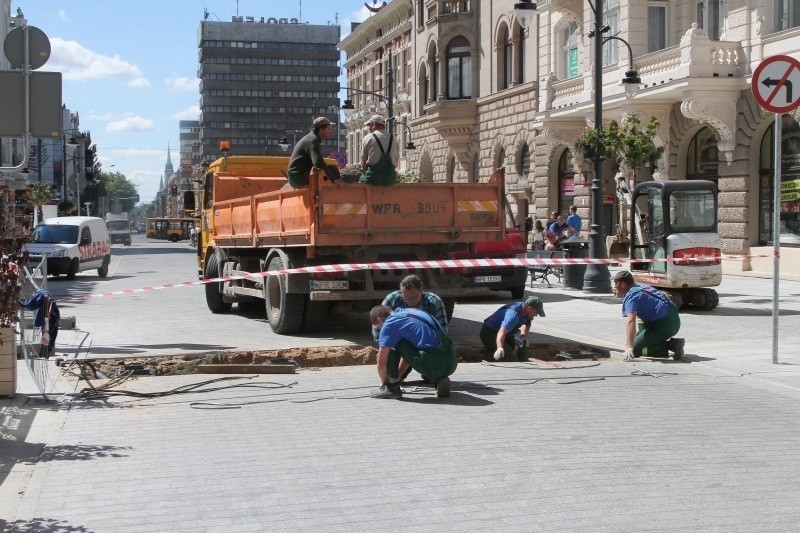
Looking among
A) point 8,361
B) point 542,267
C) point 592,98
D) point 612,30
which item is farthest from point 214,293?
point 612,30

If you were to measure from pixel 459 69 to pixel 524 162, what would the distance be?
6.85 meters

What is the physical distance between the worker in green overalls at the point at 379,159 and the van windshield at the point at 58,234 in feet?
69.4

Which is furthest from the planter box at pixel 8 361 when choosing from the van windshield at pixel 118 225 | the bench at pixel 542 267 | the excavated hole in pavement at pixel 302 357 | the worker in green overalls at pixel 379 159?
the van windshield at pixel 118 225

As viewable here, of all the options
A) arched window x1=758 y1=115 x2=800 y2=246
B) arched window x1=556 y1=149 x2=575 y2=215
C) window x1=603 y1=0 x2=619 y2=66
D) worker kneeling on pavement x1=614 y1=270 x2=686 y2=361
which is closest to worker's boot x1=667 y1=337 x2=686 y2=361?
worker kneeling on pavement x1=614 y1=270 x2=686 y2=361

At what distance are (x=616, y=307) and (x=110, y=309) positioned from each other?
29.8ft

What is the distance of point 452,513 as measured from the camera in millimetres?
5445

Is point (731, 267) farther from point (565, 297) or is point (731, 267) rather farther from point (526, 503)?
point (526, 503)

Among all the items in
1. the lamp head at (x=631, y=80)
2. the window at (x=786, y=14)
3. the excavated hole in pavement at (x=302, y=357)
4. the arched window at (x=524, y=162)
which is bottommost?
the excavated hole in pavement at (x=302, y=357)

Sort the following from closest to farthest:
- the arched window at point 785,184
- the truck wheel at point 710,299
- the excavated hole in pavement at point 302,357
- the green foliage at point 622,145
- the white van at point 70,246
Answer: the excavated hole in pavement at point 302,357 < the truck wheel at point 710,299 < the green foliage at point 622,145 < the arched window at point 785,184 < the white van at point 70,246

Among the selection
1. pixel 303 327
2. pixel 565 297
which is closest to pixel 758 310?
pixel 565 297

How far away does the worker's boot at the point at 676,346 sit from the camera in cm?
1125

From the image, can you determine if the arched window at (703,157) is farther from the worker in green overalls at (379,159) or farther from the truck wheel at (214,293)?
the worker in green overalls at (379,159)

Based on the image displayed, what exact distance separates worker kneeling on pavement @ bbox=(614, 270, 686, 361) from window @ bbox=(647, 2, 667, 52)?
1993cm

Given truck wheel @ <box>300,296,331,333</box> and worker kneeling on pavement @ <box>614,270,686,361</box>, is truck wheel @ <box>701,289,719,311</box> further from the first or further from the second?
truck wheel @ <box>300,296,331,333</box>
